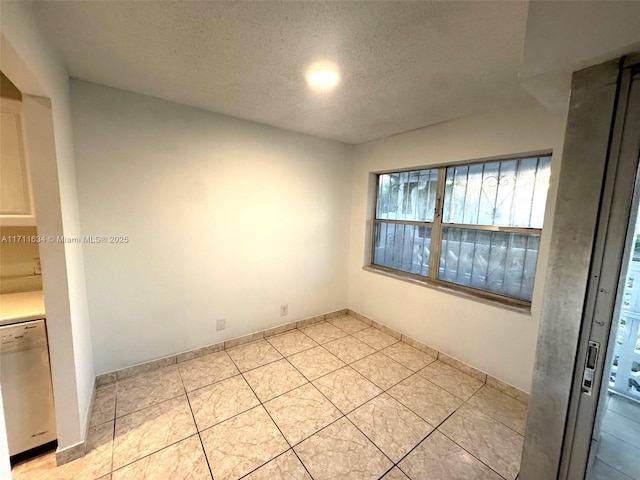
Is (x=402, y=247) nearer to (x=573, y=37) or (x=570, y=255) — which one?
(x=570, y=255)

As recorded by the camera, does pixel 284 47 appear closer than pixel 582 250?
No

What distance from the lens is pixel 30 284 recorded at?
1787 mm

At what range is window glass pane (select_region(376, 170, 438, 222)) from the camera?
9.21ft

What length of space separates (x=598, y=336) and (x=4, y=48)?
233cm

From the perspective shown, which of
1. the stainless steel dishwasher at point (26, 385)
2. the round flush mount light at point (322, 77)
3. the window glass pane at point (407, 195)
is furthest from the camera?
the window glass pane at point (407, 195)

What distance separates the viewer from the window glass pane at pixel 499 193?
2.08 m

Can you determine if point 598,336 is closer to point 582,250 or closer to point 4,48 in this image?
point 582,250

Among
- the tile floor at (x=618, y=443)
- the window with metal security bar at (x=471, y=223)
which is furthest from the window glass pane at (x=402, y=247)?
the tile floor at (x=618, y=443)

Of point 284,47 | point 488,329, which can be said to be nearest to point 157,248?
point 284,47

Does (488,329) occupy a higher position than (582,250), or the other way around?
(582,250)

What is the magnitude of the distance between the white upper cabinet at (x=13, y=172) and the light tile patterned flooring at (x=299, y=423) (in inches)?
55.5

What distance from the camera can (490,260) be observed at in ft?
7.79

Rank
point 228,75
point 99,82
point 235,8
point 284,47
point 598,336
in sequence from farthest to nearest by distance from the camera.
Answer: point 99,82
point 228,75
point 284,47
point 235,8
point 598,336

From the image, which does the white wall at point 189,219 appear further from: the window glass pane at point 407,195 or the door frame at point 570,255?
the door frame at point 570,255
